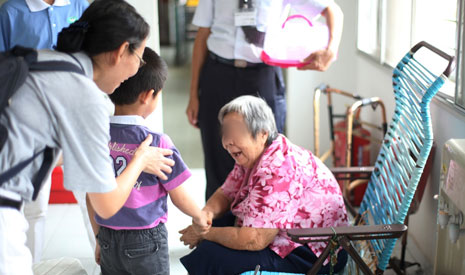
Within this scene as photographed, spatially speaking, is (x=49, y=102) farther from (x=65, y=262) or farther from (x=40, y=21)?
(x=40, y=21)

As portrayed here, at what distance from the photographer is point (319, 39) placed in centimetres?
290

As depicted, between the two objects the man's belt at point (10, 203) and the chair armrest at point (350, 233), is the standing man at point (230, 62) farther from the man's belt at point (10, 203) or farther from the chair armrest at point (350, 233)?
the man's belt at point (10, 203)

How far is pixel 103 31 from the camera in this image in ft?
4.81

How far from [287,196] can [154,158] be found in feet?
2.01

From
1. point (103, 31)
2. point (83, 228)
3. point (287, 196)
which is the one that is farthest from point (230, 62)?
point (83, 228)

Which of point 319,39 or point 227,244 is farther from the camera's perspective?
point 319,39

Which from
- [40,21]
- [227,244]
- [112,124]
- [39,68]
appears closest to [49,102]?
[39,68]

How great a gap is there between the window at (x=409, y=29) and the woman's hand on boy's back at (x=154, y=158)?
4.55 ft

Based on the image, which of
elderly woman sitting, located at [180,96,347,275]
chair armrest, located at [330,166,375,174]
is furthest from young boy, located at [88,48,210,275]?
chair armrest, located at [330,166,375,174]

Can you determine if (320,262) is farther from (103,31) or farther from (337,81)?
(337,81)

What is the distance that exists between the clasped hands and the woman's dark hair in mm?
780

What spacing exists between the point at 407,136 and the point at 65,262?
1447mm

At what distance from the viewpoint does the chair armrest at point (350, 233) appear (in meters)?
1.93

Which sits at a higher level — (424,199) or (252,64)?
(252,64)
